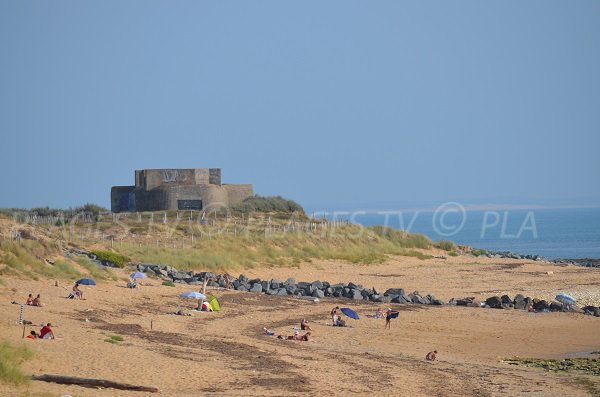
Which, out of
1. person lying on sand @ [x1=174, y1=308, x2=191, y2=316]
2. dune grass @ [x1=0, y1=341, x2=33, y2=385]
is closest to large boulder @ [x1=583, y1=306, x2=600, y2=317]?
person lying on sand @ [x1=174, y1=308, x2=191, y2=316]

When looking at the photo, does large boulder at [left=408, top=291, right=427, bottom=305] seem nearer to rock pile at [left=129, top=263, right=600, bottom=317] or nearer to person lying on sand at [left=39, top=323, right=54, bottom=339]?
rock pile at [left=129, top=263, right=600, bottom=317]

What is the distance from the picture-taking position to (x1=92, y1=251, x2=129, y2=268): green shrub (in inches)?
1346

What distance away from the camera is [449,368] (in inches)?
808

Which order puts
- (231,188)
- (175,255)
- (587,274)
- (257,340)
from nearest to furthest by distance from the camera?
1. (257,340)
2. (175,255)
3. (587,274)
4. (231,188)

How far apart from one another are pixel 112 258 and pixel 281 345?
44.8ft

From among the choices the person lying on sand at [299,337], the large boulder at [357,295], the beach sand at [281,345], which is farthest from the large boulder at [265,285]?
the person lying on sand at [299,337]

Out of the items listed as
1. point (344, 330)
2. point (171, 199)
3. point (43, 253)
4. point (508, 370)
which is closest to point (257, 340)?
point (344, 330)

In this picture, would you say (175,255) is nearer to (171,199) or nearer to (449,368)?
(171,199)

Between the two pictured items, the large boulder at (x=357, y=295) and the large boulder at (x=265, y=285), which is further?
the large boulder at (x=265, y=285)

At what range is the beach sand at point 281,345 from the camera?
17.1 metres

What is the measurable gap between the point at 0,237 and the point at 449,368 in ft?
50.6

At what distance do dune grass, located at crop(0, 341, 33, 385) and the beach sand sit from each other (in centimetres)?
17

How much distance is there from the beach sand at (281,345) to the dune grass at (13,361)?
0.17 metres

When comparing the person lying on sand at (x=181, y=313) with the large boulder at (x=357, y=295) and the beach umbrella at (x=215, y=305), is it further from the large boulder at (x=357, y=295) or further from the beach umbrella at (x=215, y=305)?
the large boulder at (x=357, y=295)
